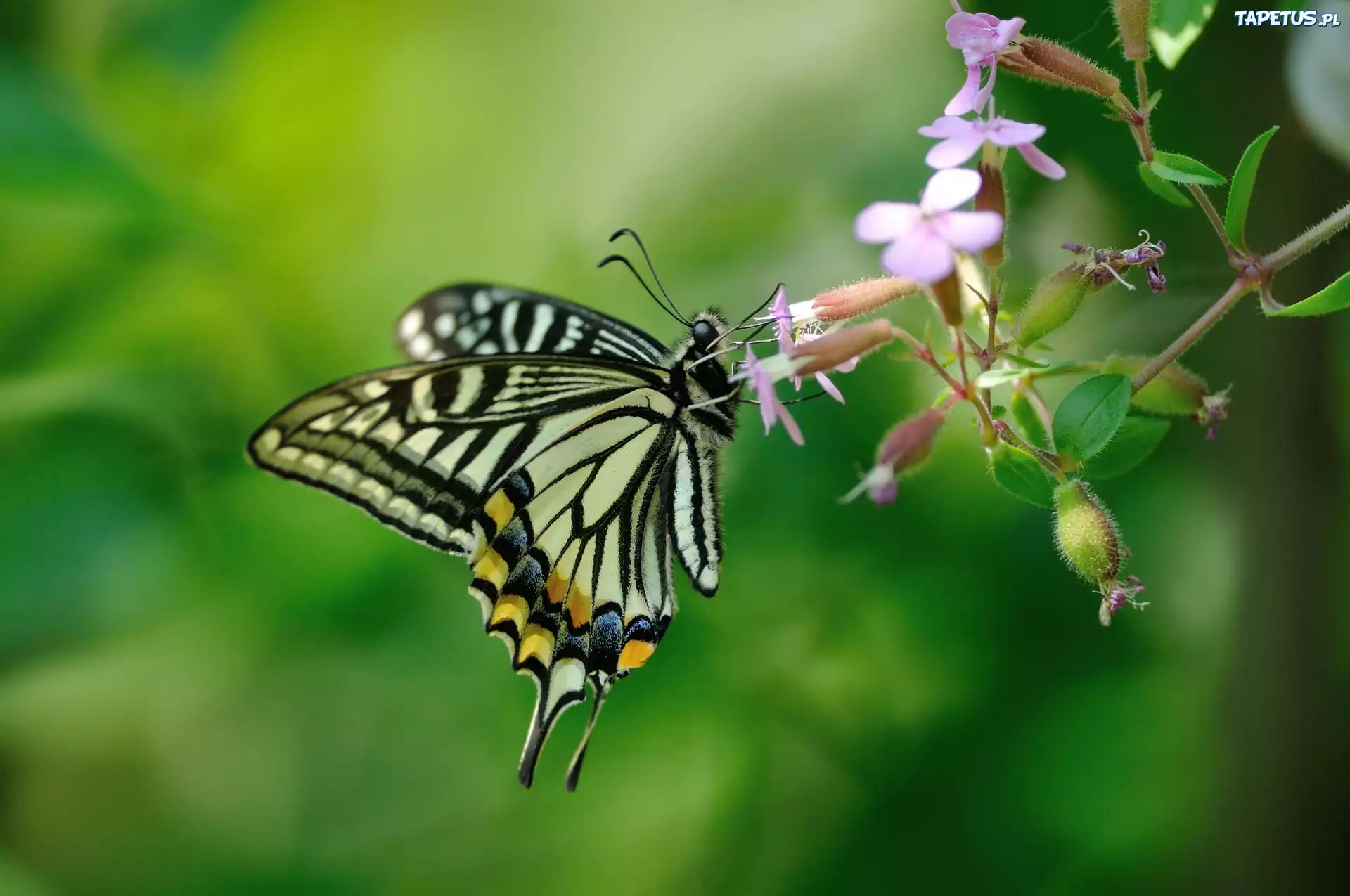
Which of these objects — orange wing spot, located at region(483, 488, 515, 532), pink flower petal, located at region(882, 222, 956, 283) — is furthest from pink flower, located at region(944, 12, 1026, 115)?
orange wing spot, located at region(483, 488, 515, 532)

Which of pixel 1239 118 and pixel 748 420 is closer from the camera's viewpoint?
pixel 1239 118

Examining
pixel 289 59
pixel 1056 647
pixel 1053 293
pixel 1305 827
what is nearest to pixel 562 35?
pixel 289 59

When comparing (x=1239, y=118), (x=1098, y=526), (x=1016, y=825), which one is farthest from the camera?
(x=1016, y=825)

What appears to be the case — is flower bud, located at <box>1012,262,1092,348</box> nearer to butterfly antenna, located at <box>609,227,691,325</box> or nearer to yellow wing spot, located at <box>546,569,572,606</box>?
butterfly antenna, located at <box>609,227,691,325</box>

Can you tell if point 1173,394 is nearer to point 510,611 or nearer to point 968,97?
point 968,97

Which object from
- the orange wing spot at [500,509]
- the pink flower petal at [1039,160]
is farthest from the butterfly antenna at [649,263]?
the pink flower petal at [1039,160]

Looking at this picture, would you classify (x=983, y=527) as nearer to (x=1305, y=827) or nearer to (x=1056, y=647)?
(x=1056, y=647)

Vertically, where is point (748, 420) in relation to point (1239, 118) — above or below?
below

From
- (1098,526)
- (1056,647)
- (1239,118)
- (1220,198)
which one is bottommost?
(1056,647)
